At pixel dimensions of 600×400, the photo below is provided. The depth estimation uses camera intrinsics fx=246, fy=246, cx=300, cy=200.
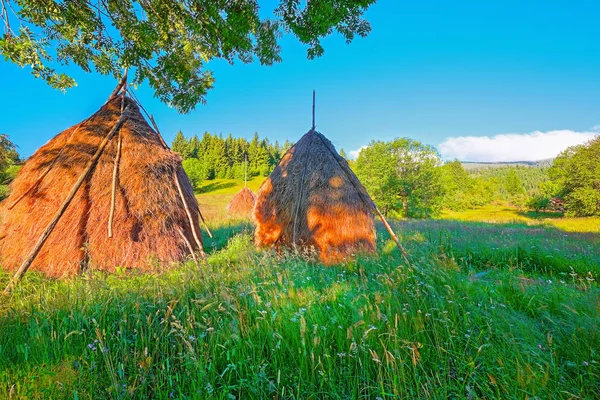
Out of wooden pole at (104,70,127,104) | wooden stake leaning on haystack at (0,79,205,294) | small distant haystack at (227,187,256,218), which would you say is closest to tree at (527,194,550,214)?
small distant haystack at (227,187,256,218)

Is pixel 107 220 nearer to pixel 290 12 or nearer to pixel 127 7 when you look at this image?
pixel 127 7

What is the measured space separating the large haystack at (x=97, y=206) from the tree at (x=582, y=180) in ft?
159

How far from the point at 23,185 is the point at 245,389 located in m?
6.97

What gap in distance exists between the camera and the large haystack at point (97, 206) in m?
5.02

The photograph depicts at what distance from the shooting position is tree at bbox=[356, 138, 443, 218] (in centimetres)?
3086

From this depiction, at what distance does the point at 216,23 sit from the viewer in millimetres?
4062

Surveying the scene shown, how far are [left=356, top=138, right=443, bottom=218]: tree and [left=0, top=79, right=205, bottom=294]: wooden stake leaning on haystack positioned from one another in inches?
1116

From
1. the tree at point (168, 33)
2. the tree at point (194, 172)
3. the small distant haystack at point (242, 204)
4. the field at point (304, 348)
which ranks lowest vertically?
the field at point (304, 348)

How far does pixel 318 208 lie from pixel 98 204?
17.0 feet

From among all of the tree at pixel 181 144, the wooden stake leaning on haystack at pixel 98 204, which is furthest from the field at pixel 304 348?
the tree at pixel 181 144

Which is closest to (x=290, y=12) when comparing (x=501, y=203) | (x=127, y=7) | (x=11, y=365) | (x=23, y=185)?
(x=127, y=7)

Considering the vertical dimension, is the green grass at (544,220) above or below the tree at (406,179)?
below

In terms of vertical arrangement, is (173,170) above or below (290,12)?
below

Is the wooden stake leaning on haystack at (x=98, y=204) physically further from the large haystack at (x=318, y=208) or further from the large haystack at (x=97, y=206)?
the large haystack at (x=318, y=208)
